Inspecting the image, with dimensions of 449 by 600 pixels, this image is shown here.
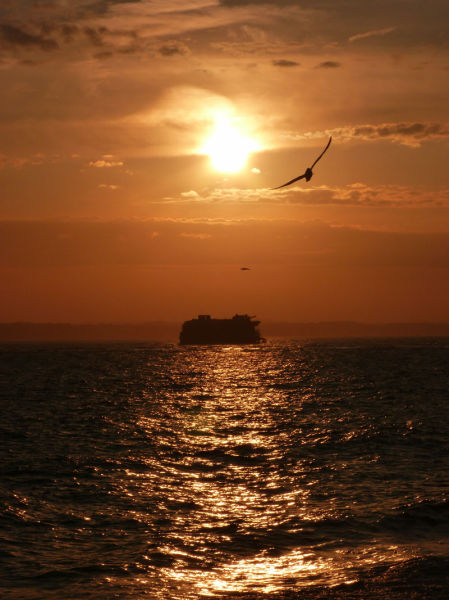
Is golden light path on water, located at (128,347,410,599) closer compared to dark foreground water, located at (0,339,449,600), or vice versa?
dark foreground water, located at (0,339,449,600)

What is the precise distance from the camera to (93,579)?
17.9 m

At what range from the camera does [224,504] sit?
2534cm

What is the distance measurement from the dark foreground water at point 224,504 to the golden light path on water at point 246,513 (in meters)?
0.07

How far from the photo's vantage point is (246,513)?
2409cm

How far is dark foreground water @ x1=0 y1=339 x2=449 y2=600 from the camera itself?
17641 millimetres

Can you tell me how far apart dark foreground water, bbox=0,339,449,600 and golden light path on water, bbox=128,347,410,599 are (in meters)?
0.07

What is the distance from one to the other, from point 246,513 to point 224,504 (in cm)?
Answer: 145

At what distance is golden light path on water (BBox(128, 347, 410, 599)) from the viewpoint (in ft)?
59.2

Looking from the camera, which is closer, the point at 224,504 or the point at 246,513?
the point at 246,513

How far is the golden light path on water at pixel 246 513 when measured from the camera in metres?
18.0

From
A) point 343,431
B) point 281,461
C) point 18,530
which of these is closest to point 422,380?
point 343,431

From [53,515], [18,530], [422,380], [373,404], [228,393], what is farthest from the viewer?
[422,380]

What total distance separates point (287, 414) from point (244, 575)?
3707cm

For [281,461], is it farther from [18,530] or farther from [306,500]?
[18,530]
